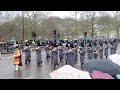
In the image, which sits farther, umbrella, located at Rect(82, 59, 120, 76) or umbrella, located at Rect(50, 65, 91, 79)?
umbrella, located at Rect(82, 59, 120, 76)

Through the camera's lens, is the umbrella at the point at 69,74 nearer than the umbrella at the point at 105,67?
Yes

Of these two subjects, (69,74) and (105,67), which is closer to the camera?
(69,74)
